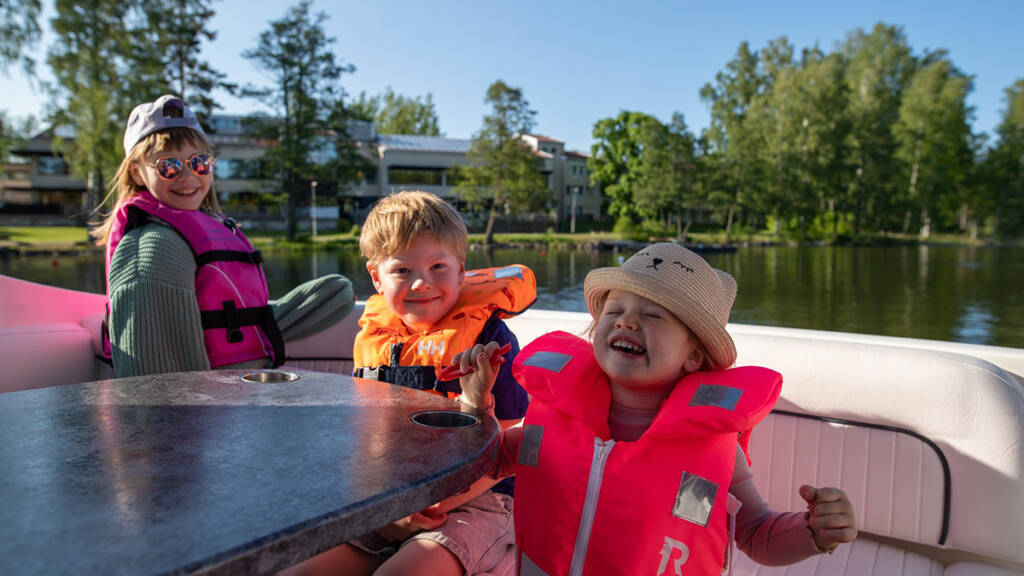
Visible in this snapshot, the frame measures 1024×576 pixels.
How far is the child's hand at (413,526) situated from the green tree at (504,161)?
121 ft

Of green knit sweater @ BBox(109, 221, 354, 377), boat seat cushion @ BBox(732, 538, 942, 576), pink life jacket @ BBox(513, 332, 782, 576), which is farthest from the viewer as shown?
green knit sweater @ BBox(109, 221, 354, 377)

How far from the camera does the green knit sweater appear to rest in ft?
6.59

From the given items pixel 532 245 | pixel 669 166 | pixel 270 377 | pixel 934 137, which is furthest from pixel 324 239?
pixel 934 137

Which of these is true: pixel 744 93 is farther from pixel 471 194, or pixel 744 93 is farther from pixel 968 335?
pixel 968 335

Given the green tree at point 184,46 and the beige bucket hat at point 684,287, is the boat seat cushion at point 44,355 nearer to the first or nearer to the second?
the beige bucket hat at point 684,287

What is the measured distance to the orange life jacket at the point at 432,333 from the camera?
1.83 metres

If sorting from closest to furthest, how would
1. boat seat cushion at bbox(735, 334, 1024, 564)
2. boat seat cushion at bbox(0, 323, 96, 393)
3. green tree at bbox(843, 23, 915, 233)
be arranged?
boat seat cushion at bbox(735, 334, 1024, 564) < boat seat cushion at bbox(0, 323, 96, 393) < green tree at bbox(843, 23, 915, 233)

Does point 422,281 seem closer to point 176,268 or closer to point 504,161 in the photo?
point 176,268

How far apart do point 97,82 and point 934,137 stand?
4215cm

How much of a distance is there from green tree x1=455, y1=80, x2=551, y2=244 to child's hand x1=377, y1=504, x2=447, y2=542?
3673 cm

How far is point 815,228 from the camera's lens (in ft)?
138

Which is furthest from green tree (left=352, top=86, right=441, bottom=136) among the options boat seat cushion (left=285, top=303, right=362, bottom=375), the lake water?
boat seat cushion (left=285, top=303, right=362, bottom=375)

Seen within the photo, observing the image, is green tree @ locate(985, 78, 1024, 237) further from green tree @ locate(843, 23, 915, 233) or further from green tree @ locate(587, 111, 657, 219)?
green tree @ locate(587, 111, 657, 219)

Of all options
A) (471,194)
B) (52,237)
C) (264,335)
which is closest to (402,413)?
(264,335)
